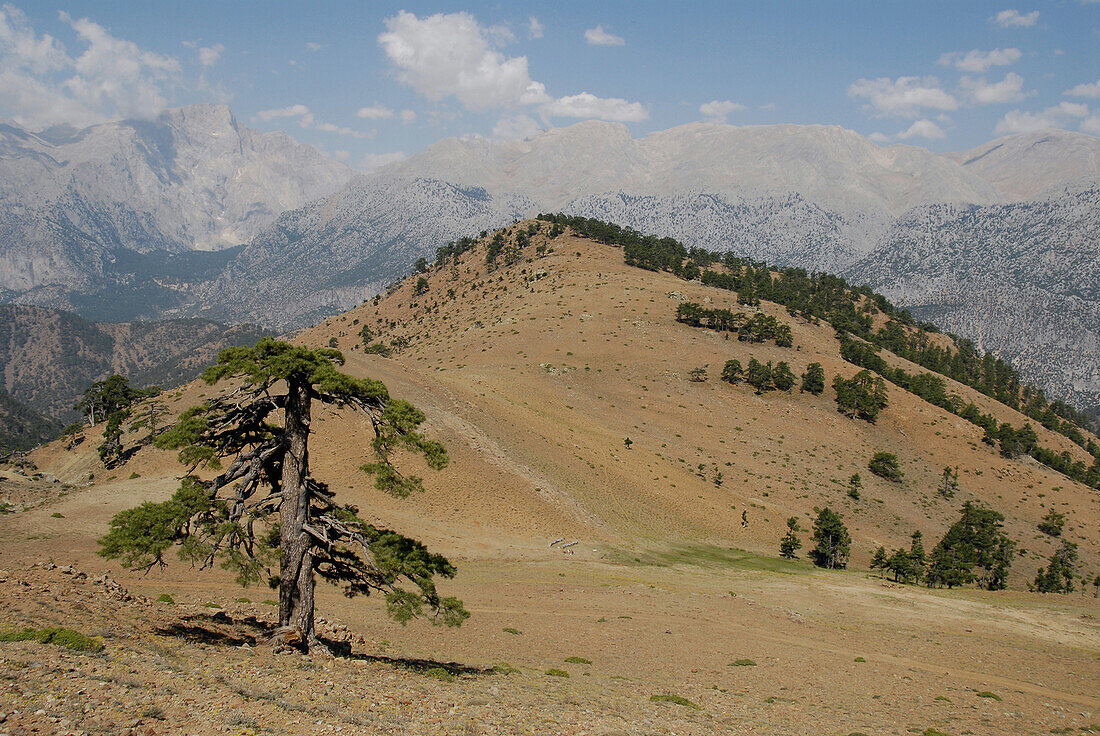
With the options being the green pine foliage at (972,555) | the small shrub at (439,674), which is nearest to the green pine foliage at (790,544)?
the green pine foliage at (972,555)

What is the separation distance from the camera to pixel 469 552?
133 ft

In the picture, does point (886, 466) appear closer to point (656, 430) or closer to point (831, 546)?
point (831, 546)

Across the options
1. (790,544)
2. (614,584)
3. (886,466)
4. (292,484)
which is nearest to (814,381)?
(886,466)

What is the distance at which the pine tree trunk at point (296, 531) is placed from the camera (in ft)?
52.9

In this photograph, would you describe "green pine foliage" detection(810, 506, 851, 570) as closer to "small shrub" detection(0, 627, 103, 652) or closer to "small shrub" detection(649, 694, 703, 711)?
"small shrub" detection(649, 694, 703, 711)

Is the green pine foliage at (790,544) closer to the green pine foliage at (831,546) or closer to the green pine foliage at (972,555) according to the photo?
the green pine foliage at (831,546)

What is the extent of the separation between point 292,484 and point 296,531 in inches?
52.7

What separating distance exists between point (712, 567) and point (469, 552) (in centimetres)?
2046

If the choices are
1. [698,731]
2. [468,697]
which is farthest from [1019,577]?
[468,697]

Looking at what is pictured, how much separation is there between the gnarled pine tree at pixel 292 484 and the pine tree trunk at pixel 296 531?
3 cm

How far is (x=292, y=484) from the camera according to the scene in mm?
16375

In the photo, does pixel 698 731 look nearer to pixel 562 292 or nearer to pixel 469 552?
pixel 469 552

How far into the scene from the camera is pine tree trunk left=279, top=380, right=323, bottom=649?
634 inches

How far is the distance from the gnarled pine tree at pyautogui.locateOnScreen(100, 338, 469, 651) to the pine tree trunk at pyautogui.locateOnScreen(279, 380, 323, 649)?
0.03m
